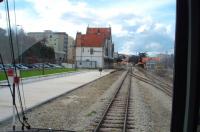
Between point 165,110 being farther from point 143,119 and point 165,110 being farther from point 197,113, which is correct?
point 197,113

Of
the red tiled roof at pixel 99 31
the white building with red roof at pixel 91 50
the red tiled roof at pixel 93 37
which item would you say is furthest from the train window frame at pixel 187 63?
the red tiled roof at pixel 99 31

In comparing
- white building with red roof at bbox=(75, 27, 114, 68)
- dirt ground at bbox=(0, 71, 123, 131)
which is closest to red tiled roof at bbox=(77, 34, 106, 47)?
white building with red roof at bbox=(75, 27, 114, 68)

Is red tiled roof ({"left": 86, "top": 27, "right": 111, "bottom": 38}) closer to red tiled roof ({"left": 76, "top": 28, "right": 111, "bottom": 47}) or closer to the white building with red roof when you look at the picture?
red tiled roof ({"left": 76, "top": 28, "right": 111, "bottom": 47})

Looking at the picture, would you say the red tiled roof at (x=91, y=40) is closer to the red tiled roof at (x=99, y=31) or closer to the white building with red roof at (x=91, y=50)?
the white building with red roof at (x=91, y=50)

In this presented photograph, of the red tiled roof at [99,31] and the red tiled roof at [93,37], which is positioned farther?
the red tiled roof at [99,31]

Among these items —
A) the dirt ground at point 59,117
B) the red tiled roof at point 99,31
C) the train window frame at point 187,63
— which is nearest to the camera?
the train window frame at point 187,63

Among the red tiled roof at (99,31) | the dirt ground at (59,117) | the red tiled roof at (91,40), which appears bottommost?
the dirt ground at (59,117)

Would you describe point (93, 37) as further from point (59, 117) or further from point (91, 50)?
point (59, 117)

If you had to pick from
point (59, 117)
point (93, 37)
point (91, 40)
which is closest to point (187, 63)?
point (59, 117)

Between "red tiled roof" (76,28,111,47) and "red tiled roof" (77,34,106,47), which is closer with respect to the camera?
"red tiled roof" (77,34,106,47)

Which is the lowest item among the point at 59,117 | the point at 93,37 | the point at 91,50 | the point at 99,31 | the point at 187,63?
the point at 59,117

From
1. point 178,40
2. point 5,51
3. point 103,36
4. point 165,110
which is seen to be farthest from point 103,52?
point 178,40

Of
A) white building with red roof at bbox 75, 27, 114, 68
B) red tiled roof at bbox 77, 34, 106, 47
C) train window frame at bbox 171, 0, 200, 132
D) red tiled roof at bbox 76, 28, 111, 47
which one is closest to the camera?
train window frame at bbox 171, 0, 200, 132

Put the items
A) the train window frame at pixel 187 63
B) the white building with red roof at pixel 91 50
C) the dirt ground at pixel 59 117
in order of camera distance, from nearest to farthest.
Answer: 1. the train window frame at pixel 187 63
2. the dirt ground at pixel 59 117
3. the white building with red roof at pixel 91 50
